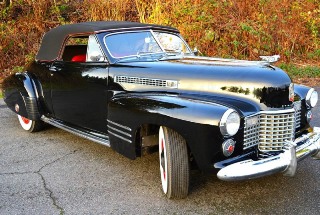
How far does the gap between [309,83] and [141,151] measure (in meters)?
6.79

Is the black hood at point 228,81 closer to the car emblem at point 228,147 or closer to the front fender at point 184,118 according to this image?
the front fender at point 184,118

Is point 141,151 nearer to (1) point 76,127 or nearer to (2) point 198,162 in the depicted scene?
(2) point 198,162

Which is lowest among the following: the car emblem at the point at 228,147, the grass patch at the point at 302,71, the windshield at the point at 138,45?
the grass patch at the point at 302,71

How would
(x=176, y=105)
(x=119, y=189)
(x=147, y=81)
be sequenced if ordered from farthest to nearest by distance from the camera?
(x=147, y=81) → (x=119, y=189) → (x=176, y=105)

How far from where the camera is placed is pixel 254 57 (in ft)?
34.9

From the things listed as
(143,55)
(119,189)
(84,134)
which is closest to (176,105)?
(119,189)

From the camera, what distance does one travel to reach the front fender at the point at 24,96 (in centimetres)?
521

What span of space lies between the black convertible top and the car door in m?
0.14

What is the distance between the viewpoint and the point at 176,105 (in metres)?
3.25

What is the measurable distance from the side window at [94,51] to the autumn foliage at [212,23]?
6583 mm

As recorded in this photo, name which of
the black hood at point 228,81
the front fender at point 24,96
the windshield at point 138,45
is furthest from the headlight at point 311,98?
the front fender at point 24,96

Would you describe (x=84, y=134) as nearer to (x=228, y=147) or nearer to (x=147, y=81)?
(x=147, y=81)

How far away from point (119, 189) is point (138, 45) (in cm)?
173

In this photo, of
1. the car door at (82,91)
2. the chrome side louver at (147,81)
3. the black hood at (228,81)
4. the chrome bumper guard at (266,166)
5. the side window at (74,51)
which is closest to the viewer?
the chrome bumper guard at (266,166)
